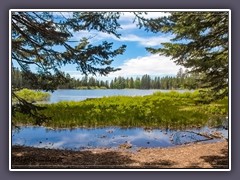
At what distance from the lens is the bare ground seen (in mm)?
3211

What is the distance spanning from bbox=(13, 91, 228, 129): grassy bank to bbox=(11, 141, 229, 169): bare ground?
7.7 inches

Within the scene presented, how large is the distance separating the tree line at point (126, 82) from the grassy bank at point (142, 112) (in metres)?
0.08

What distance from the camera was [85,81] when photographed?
324 centimetres

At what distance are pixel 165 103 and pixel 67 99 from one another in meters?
0.78

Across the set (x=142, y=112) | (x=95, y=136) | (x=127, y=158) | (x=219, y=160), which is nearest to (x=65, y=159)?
(x=95, y=136)

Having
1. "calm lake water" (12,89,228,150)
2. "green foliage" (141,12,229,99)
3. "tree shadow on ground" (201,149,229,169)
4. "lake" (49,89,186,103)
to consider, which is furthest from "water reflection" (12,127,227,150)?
"green foliage" (141,12,229,99)

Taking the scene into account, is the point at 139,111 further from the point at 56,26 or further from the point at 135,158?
the point at 56,26

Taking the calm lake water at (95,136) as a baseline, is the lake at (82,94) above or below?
above

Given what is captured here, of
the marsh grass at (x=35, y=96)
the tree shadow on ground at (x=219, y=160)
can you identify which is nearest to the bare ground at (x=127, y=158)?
the tree shadow on ground at (x=219, y=160)

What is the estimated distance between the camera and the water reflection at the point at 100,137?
320 cm

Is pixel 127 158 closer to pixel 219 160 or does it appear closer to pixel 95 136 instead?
pixel 95 136

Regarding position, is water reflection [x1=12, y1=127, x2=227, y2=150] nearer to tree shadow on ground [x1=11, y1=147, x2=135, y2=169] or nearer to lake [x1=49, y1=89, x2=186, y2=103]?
tree shadow on ground [x1=11, y1=147, x2=135, y2=169]

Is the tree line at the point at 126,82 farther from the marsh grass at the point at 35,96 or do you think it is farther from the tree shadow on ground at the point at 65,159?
the tree shadow on ground at the point at 65,159

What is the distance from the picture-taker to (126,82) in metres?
3.22
